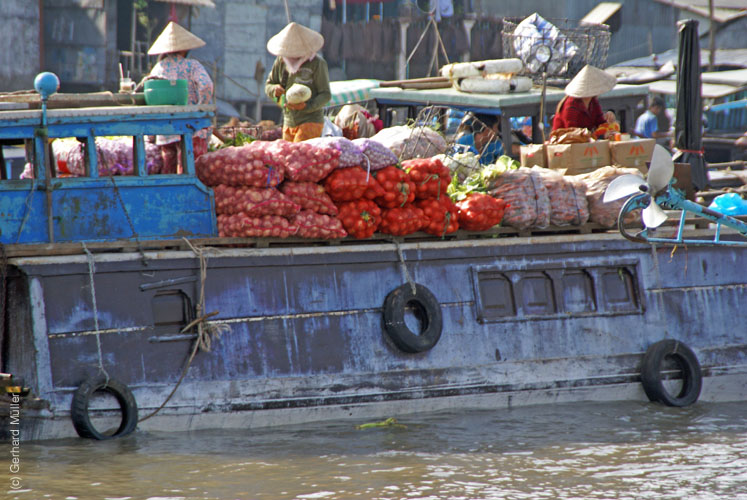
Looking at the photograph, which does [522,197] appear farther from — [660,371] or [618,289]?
[660,371]

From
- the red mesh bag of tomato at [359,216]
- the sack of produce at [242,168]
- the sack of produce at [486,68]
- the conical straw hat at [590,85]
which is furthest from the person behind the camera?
the sack of produce at [486,68]

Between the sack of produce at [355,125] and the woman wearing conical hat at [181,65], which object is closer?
the woman wearing conical hat at [181,65]

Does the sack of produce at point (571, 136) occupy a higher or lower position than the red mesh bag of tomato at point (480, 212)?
higher

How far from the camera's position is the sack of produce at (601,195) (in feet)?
27.3

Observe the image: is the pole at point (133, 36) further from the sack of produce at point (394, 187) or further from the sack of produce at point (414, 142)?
the sack of produce at point (394, 187)

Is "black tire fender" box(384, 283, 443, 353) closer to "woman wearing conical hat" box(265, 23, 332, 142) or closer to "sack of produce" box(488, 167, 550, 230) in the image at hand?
"sack of produce" box(488, 167, 550, 230)

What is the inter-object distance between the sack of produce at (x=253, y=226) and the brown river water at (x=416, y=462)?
1439 millimetres

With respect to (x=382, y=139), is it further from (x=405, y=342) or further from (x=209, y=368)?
(x=209, y=368)

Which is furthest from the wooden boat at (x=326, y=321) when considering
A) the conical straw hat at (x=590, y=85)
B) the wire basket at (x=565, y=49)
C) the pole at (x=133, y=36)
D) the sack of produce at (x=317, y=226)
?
the pole at (x=133, y=36)

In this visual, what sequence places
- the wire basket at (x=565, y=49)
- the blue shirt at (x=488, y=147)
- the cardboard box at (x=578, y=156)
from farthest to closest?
the wire basket at (x=565, y=49)
the blue shirt at (x=488, y=147)
the cardboard box at (x=578, y=156)

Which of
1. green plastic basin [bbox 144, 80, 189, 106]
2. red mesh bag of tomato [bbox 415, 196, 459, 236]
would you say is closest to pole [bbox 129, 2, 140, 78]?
green plastic basin [bbox 144, 80, 189, 106]

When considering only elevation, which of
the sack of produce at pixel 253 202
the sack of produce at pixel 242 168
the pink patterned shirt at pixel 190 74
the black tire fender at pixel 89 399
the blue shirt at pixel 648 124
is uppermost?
the blue shirt at pixel 648 124

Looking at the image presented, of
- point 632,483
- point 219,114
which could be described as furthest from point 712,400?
point 219,114

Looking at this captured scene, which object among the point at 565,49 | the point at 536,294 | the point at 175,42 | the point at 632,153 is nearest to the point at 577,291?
the point at 536,294
